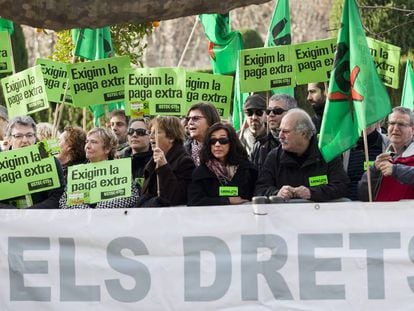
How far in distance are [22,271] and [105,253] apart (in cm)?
52

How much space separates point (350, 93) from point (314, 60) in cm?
218

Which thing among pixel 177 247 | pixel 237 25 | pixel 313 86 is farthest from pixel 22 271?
pixel 237 25

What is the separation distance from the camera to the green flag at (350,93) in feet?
30.3

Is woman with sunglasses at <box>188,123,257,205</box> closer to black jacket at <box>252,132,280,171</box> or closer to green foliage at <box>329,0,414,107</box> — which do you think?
black jacket at <box>252,132,280,171</box>

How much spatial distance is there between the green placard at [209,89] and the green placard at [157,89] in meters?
0.68

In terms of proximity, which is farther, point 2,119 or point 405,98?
point 405,98

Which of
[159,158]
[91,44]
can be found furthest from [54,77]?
[159,158]

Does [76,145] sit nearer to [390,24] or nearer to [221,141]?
[221,141]

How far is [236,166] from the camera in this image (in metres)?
9.74

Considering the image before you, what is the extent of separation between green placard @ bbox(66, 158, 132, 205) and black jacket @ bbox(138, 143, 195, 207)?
259mm

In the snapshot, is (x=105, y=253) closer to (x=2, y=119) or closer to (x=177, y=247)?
(x=177, y=247)

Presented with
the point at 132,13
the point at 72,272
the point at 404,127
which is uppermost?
the point at 132,13

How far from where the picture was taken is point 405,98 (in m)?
13.7

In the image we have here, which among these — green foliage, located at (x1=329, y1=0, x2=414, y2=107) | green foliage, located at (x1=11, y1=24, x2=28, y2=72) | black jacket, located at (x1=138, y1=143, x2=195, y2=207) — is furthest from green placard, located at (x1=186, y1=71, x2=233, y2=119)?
green foliage, located at (x1=11, y1=24, x2=28, y2=72)
